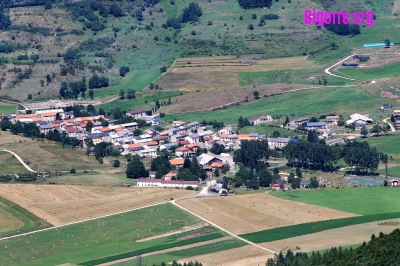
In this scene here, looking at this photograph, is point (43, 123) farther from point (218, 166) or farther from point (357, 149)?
point (357, 149)

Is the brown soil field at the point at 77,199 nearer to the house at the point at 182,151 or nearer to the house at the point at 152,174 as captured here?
the house at the point at 152,174

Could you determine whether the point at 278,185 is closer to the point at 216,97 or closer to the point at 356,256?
the point at 356,256

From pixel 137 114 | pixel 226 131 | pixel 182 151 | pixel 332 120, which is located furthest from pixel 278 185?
pixel 137 114

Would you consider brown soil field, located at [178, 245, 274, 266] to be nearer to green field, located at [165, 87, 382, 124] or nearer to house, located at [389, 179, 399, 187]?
house, located at [389, 179, 399, 187]

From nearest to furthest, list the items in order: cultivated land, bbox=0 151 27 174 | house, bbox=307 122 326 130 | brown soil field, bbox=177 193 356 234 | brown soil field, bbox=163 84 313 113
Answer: brown soil field, bbox=177 193 356 234, cultivated land, bbox=0 151 27 174, house, bbox=307 122 326 130, brown soil field, bbox=163 84 313 113

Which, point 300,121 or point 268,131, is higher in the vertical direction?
point 300,121

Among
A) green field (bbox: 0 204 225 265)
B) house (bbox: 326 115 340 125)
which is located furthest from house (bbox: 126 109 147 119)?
green field (bbox: 0 204 225 265)
